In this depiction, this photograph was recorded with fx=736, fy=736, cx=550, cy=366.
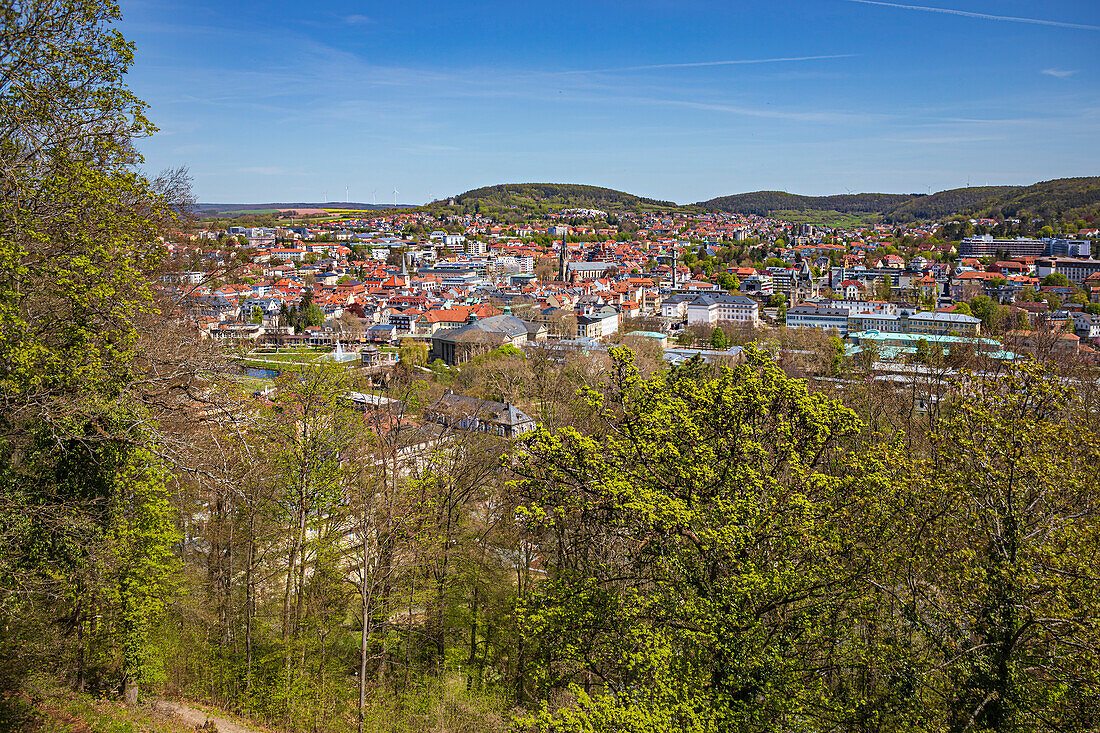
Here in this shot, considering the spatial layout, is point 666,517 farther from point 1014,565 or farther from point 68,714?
point 68,714

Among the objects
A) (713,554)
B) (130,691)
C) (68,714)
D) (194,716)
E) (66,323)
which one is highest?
(66,323)

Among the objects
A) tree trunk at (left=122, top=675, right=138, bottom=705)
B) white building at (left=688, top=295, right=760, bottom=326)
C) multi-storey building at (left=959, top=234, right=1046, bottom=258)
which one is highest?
multi-storey building at (left=959, top=234, right=1046, bottom=258)

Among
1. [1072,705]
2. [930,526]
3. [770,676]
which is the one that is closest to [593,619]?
[770,676]

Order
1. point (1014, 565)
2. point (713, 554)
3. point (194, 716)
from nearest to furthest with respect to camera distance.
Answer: point (1014, 565) → point (713, 554) → point (194, 716)

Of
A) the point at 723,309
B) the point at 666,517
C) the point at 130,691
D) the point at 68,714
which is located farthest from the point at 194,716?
the point at 723,309

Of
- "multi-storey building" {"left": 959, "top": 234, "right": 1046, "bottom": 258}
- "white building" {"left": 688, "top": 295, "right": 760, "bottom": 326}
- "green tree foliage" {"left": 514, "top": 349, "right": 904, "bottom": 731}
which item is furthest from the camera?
"multi-storey building" {"left": 959, "top": 234, "right": 1046, "bottom": 258}

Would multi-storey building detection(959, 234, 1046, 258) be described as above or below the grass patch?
above

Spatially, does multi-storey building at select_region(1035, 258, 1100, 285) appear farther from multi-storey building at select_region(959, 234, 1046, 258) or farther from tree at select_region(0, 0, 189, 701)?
tree at select_region(0, 0, 189, 701)

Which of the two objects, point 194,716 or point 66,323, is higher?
point 66,323

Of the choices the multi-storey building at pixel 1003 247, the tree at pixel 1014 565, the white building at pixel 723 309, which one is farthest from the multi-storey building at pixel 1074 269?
the tree at pixel 1014 565

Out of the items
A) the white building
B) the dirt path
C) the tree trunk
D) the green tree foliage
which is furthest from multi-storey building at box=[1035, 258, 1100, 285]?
the tree trunk
